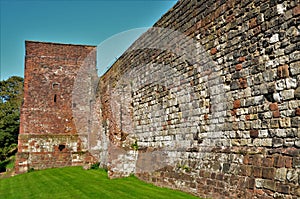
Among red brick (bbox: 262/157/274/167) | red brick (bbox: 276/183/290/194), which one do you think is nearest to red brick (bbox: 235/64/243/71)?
red brick (bbox: 262/157/274/167)

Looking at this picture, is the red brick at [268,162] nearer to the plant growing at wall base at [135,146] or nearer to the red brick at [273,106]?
the red brick at [273,106]

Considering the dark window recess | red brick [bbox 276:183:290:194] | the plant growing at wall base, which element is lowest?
red brick [bbox 276:183:290:194]

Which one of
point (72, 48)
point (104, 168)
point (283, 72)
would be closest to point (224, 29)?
point (283, 72)

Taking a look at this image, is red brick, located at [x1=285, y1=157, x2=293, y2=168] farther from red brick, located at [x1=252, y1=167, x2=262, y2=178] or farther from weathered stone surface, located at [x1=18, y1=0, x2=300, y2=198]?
red brick, located at [x1=252, y1=167, x2=262, y2=178]

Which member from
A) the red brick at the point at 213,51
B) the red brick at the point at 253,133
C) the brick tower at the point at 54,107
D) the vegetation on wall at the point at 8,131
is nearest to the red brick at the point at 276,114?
the red brick at the point at 253,133

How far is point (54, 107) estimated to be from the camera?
1934 cm

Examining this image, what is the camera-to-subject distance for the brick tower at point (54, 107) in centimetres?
1827

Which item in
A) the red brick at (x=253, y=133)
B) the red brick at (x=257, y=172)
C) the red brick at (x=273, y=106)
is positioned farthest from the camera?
the red brick at (x=253, y=133)

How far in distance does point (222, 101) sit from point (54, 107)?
50.2 feet

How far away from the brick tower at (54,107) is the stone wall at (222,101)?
987 centimetres

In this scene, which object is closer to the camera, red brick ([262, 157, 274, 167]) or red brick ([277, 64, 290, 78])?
A: red brick ([277, 64, 290, 78])

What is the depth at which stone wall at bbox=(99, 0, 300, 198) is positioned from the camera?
14.6ft

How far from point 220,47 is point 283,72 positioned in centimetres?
164

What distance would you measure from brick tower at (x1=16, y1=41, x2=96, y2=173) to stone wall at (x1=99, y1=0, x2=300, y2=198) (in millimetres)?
9872
